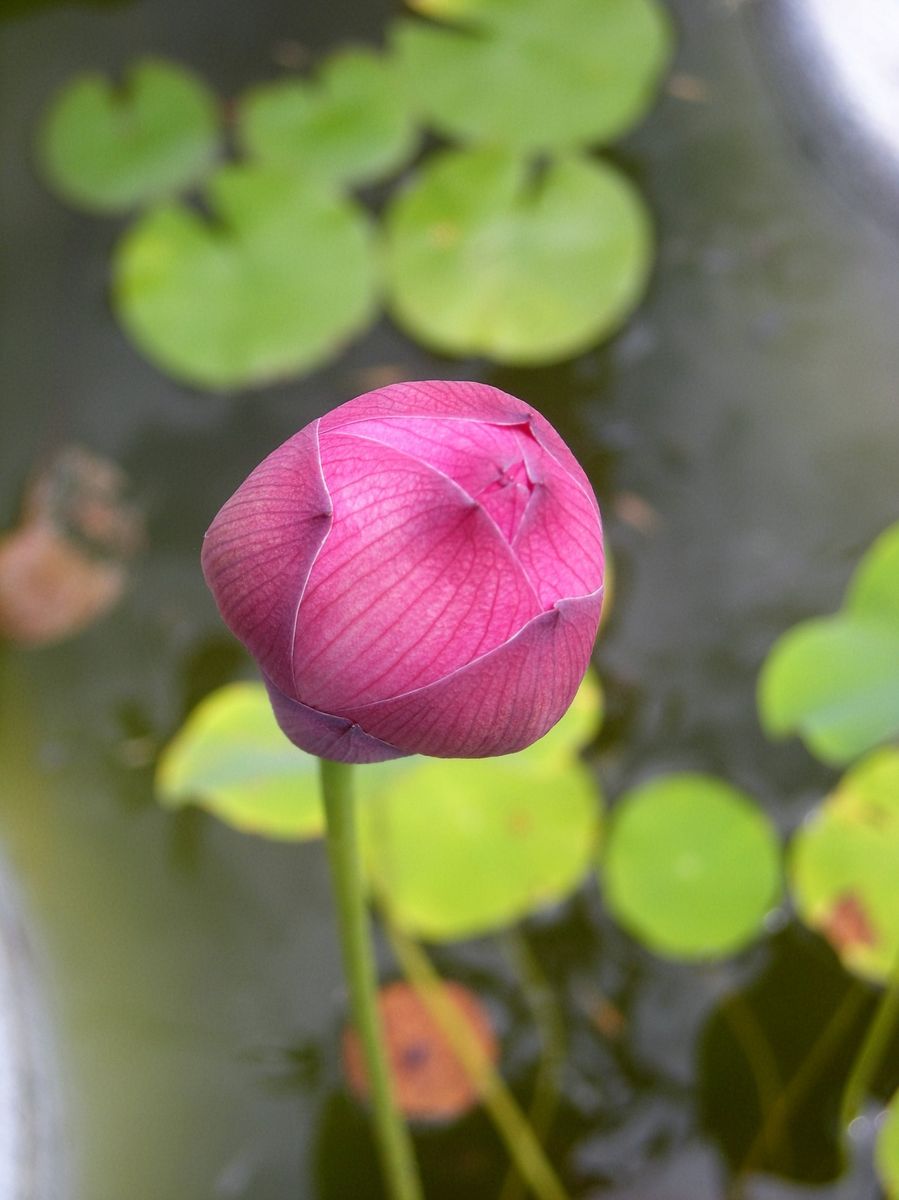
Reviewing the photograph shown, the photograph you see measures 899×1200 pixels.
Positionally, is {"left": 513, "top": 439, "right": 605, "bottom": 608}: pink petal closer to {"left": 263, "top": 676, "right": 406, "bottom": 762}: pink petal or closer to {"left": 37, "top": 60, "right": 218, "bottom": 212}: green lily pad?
{"left": 263, "top": 676, "right": 406, "bottom": 762}: pink petal

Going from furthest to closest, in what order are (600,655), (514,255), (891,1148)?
(514,255), (600,655), (891,1148)

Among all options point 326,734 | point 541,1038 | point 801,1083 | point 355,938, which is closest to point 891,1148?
point 801,1083

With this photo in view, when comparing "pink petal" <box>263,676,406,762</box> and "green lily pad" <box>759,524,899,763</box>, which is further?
"green lily pad" <box>759,524,899,763</box>

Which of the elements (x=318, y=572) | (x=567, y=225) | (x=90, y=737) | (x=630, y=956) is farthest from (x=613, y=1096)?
(x=567, y=225)

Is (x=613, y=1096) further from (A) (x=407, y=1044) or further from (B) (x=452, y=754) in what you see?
(B) (x=452, y=754)

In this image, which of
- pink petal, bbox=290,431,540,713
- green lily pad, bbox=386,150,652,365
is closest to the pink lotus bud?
pink petal, bbox=290,431,540,713

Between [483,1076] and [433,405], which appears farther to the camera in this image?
[483,1076]

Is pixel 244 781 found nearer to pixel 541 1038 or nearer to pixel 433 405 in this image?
pixel 541 1038
